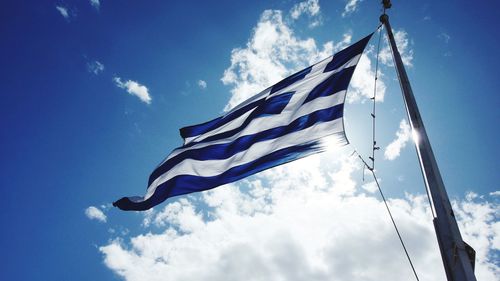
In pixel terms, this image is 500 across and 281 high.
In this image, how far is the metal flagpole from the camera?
349 cm

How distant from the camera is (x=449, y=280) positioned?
138 inches

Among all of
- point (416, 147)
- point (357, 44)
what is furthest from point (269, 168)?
point (357, 44)

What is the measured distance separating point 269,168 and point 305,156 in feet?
2.50

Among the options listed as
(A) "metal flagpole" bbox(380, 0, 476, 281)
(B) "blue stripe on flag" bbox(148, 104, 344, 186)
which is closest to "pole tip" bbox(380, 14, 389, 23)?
(B) "blue stripe on flag" bbox(148, 104, 344, 186)

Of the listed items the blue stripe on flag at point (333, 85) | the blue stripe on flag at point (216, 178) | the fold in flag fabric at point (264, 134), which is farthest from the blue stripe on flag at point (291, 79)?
the blue stripe on flag at point (216, 178)

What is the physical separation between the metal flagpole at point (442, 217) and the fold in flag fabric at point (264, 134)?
3.91 ft

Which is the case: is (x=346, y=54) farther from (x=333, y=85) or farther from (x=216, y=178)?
(x=216, y=178)

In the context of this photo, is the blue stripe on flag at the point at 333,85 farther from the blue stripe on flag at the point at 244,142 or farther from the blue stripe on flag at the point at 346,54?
the blue stripe on flag at the point at 244,142

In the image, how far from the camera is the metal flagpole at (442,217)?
3.49 metres

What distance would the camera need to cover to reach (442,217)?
390 centimetres

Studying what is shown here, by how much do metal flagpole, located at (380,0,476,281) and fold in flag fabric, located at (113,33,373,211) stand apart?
1.19 metres

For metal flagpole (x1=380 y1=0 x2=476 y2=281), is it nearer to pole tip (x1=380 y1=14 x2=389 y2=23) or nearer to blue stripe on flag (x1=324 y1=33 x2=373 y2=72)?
blue stripe on flag (x1=324 y1=33 x2=373 y2=72)

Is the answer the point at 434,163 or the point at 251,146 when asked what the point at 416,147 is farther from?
the point at 251,146

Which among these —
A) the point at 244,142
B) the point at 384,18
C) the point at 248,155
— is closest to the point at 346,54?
the point at 384,18
